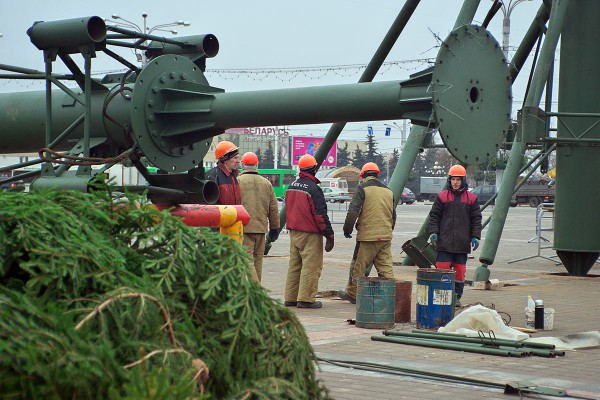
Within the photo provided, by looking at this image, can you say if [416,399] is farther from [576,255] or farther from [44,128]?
[576,255]

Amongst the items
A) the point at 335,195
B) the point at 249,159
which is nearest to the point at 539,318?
the point at 249,159

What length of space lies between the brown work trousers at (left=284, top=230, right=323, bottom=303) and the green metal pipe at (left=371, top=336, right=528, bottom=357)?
2871 mm

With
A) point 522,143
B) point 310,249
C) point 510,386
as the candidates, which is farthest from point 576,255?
point 510,386

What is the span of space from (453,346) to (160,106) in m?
4.36

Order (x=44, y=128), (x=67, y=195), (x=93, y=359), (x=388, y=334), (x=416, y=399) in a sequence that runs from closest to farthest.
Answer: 1. (x=93, y=359)
2. (x=67, y=195)
3. (x=44, y=128)
4. (x=416, y=399)
5. (x=388, y=334)

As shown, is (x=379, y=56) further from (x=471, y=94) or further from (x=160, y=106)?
(x=160, y=106)

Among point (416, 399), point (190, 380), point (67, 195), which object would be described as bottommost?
point (416, 399)

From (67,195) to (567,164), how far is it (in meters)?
15.5

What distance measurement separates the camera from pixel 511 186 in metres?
16.9

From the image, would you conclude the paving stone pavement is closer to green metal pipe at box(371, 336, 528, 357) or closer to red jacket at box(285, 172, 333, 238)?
green metal pipe at box(371, 336, 528, 357)

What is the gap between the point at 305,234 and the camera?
12.9 m

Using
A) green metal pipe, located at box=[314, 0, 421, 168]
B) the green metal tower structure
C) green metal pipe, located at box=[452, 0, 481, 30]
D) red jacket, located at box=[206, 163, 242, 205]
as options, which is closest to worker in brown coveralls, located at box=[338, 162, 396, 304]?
green metal pipe, located at box=[314, 0, 421, 168]

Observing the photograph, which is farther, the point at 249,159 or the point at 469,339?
the point at 249,159

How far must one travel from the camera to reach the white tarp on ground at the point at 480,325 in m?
9.89
